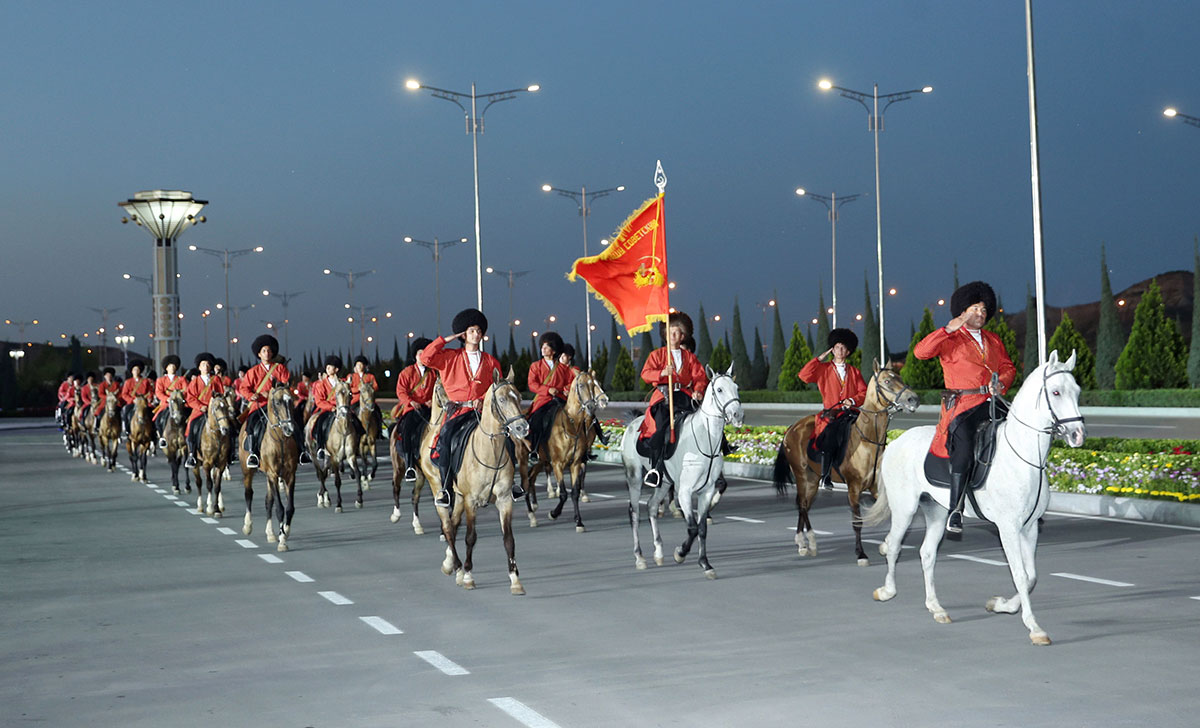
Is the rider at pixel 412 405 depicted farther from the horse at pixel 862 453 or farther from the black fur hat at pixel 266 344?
the horse at pixel 862 453

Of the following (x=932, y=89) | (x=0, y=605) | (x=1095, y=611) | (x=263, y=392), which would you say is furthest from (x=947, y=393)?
(x=932, y=89)

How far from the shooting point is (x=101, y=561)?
1593cm

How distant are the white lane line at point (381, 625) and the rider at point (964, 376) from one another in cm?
448

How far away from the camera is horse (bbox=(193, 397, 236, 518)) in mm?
21297

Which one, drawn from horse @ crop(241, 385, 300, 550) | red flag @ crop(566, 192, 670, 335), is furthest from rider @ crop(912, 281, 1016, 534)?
horse @ crop(241, 385, 300, 550)

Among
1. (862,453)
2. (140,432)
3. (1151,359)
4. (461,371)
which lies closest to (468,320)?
(461,371)

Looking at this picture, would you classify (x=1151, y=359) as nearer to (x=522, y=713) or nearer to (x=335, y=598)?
(x=335, y=598)

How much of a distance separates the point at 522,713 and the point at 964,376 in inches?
207

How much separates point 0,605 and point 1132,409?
45.1m

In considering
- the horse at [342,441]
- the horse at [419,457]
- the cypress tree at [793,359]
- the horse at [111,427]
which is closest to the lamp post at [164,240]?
the horse at [111,427]

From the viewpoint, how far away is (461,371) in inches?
574

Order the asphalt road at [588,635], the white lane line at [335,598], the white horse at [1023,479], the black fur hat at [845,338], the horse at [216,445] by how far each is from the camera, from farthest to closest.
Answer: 1. the horse at [216,445]
2. the black fur hat at [845,338]
3. the white lane line at [335,598]
4. the white horse at [1023,479]
5. the asphalt road at [588,635]

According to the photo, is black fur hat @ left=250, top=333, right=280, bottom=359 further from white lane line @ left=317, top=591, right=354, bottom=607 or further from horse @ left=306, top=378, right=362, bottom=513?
white lane line @ left=317, top=591, right=354, bottom=607

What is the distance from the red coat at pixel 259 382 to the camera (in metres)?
20.2
